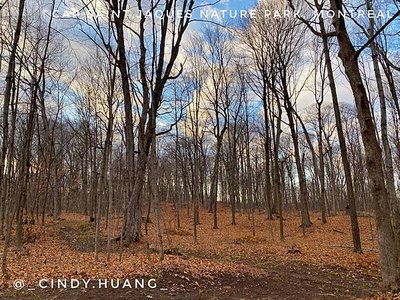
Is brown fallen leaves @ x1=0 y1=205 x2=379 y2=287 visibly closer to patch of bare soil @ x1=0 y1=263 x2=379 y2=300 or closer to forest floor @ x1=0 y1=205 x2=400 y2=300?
forest floor @ x1=0 y1=205 x2=400 y2=300

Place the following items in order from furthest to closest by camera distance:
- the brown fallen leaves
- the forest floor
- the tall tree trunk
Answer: the brown fallen leaves → the forest floor → the tall tree trunk

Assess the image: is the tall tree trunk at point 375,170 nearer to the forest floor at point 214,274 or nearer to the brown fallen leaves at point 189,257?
the forest floor at point 214,274

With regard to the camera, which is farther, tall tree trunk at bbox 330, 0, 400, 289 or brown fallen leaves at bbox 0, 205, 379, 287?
brown fallen leaves at bbox 0, 205, 379, 287

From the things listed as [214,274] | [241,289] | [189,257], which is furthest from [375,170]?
[189,257]

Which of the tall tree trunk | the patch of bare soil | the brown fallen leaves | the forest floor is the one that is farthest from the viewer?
the brown fallen leaves

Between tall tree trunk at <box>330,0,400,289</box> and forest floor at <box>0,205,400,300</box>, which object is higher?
tall tree trunk at <box>330,0,400,289</box>

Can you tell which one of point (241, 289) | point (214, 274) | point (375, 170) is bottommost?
point (241, 289)

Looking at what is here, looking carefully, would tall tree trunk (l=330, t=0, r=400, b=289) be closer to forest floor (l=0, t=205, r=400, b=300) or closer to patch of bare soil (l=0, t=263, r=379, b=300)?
forest floor (l=0, t=205, r=400, b=300)

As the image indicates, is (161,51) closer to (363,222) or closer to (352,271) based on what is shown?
(352,271)

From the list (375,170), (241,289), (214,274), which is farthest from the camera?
(214,274)

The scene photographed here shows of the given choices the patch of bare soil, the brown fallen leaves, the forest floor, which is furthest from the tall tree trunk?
the brown fallen leaves

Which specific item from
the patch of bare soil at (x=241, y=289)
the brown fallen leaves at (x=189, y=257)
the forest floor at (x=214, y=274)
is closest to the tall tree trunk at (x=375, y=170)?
the forest floor at (x=214, y=274)

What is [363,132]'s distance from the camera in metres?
5.55

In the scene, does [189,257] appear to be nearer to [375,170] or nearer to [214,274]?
[214,274]
